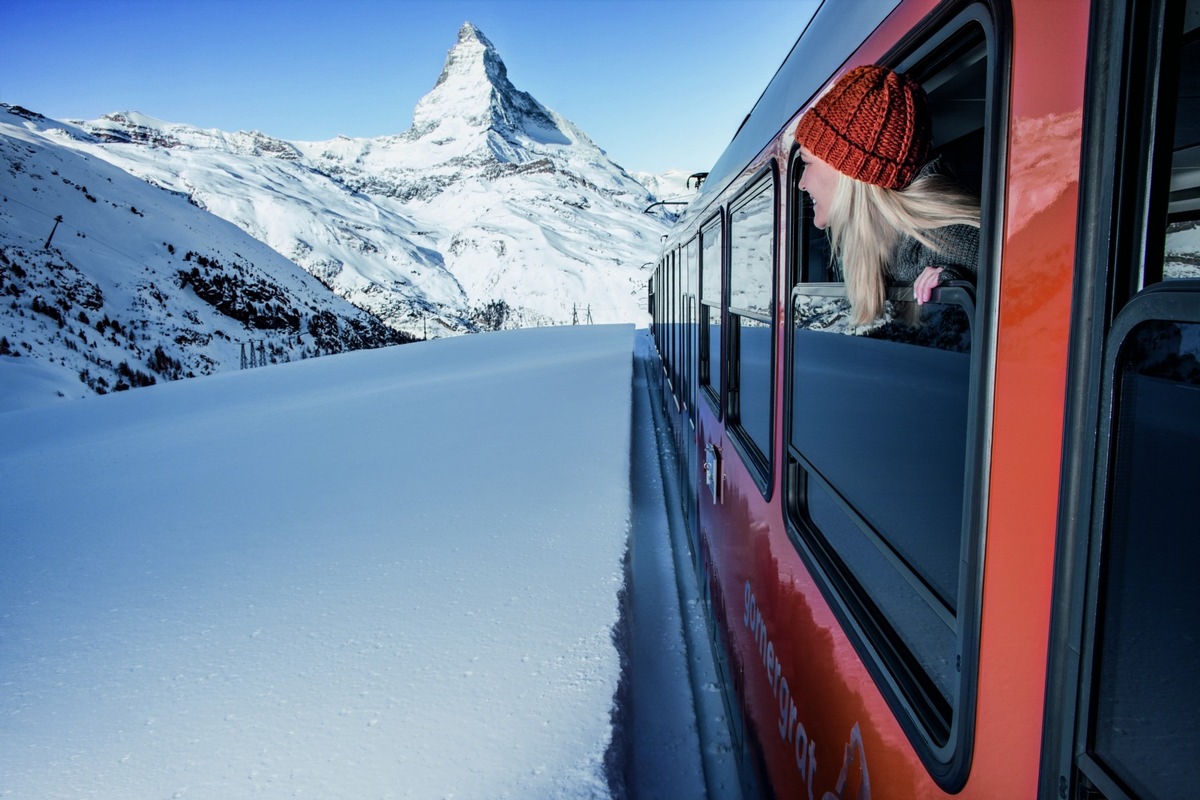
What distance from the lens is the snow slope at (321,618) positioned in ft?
6.02

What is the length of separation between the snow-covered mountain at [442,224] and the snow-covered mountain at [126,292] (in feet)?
46.9

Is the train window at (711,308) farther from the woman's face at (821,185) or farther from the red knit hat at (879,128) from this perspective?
the red knit hat at (879,128)

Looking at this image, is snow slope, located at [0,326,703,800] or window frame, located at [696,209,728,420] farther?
window frame, located at [696,209,728,420]

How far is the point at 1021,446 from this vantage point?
751mm

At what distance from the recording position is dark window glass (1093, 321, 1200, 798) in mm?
598

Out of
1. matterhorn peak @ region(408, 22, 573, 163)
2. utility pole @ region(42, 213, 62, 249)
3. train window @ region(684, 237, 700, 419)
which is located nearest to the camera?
train window @ region(684, 237, 700, 419)

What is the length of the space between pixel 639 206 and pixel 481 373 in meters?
105

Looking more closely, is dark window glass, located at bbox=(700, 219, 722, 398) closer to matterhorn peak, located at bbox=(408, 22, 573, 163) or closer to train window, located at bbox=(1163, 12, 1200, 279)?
train window, located at bbox=(1163, 12, 1200, 279)

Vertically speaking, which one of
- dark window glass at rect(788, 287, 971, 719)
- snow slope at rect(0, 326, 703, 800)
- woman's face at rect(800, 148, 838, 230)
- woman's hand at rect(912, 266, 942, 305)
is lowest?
snow slope at rect(0, 326, 703, 800)

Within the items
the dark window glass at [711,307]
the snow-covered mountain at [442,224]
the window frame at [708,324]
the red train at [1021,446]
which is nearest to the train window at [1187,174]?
the red train at [1021,446]

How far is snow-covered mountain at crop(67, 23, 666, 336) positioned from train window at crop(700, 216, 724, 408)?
87.3ft

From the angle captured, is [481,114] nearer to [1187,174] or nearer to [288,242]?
[288,242]

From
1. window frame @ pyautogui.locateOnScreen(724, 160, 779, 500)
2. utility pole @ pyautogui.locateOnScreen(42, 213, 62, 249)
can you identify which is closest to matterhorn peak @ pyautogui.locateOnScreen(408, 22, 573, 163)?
utility pole @ pyautogui.locateOnScreen(42, 213, 62, 249)

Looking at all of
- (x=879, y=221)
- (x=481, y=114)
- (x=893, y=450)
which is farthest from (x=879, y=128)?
(x=481, y=114)
